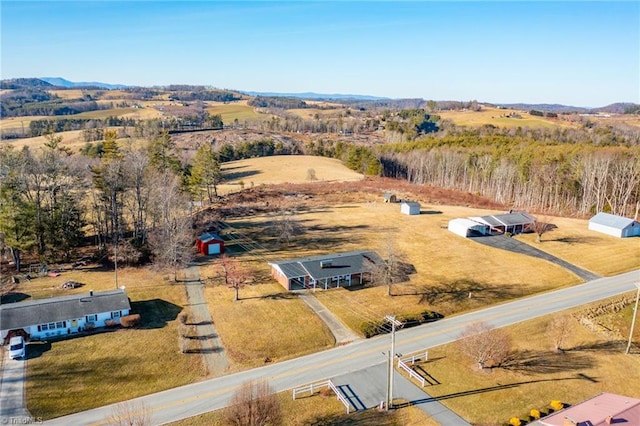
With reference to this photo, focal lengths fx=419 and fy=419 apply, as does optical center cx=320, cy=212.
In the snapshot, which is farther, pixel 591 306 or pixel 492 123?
pixel 492 123

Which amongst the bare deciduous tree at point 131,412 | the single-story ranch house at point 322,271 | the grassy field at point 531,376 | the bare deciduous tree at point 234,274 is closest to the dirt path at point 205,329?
the bare deciduous tree at point 234,274

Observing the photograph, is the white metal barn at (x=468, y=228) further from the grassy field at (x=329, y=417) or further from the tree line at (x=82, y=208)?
the grassy field at (x=329, y=417)

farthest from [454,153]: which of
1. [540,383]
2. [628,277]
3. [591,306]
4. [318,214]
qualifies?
[540,383]

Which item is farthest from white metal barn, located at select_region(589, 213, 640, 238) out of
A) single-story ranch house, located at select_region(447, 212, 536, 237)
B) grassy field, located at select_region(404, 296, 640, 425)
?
grassy field, located at select_region(404, 296, 640, 425)

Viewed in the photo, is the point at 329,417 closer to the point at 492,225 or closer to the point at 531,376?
the point at 531,376

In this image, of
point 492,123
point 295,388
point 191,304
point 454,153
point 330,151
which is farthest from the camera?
point 492,123

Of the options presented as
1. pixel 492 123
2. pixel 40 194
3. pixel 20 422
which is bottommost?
pixel 20 422

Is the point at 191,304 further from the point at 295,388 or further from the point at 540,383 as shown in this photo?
the point at 540,383

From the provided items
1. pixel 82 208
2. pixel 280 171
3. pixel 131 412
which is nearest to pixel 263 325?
pixel 131 412
